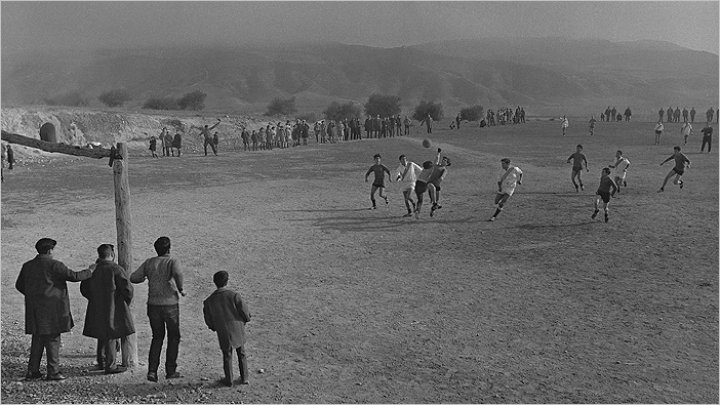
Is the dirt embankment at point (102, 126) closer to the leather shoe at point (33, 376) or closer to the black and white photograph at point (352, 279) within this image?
the black and white photograph at point (352, 279)

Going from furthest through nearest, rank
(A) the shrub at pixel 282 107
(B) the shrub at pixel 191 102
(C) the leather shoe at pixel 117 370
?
(A) the shrub at pixel 282 107 → (B) the shrub at pixel 191 102 → (C) the leather shoe at pixel 117 370

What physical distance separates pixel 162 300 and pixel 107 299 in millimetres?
582

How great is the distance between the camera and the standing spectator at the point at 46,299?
679cm

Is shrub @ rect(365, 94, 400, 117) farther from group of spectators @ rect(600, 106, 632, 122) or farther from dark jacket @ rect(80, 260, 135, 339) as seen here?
dark jacket @ rect(80, 260, 135, 339)

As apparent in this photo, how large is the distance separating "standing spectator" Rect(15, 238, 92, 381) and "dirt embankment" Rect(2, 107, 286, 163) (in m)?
22.3

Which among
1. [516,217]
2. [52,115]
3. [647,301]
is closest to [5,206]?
[516,217]

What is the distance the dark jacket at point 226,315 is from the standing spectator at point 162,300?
1.19 ft

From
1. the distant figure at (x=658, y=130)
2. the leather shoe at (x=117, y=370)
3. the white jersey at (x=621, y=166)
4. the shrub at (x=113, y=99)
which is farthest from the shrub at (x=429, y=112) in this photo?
the leather shoe at (x=117, y=370)

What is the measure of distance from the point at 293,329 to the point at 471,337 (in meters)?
2.41

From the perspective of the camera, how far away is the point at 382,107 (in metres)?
68.9

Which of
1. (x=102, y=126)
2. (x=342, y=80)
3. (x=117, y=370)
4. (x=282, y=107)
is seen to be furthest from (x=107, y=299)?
(x=342, y=80)

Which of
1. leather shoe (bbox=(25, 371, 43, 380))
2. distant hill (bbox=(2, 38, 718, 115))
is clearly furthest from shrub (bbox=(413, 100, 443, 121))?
leather shoe (bbox=(25, 371, 43, 380))

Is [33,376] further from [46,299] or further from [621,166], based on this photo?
[621,166]

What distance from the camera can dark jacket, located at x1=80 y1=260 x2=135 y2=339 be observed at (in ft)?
22.5
